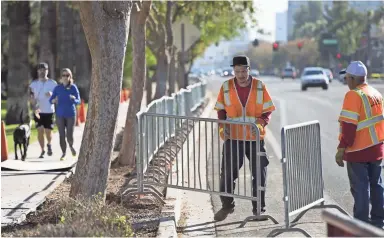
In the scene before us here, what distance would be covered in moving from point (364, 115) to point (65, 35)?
30090mm

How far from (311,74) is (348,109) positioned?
52.5 m

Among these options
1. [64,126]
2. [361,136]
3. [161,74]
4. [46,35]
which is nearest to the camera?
[361,136]

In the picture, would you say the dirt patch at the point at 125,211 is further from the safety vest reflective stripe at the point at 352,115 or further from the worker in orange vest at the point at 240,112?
the safety vest reflective stripe at the point at 352,115

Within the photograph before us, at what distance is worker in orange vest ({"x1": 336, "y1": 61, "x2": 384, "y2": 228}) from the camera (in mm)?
9211

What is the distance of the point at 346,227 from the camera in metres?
4.90

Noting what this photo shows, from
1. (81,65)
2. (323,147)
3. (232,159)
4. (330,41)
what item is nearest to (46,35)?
(81,65)

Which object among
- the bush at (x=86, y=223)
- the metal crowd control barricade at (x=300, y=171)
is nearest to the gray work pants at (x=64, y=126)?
the metal crowd control barricade at (x=300, y=171)

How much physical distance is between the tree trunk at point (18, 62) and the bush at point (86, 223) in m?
20.7

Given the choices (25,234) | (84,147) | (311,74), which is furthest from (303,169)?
(311,74)

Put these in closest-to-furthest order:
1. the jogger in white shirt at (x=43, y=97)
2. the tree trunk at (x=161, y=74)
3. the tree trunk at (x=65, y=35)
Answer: the jogger in white shirt at (x=43, y=97) → the tree trunk at (x=161, y=74) → the tree trunk at (x=65, y=35)

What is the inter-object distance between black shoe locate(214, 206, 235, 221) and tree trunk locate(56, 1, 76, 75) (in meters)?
26.8

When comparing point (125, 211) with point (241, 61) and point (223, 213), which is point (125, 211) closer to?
point (223, 213)

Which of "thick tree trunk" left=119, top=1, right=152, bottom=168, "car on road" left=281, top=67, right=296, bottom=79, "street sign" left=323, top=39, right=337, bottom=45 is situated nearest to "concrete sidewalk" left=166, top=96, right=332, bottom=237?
"thick tree trunk" left=119, top=1, right=152, bottom=168

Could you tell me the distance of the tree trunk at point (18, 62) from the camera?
29.4m
